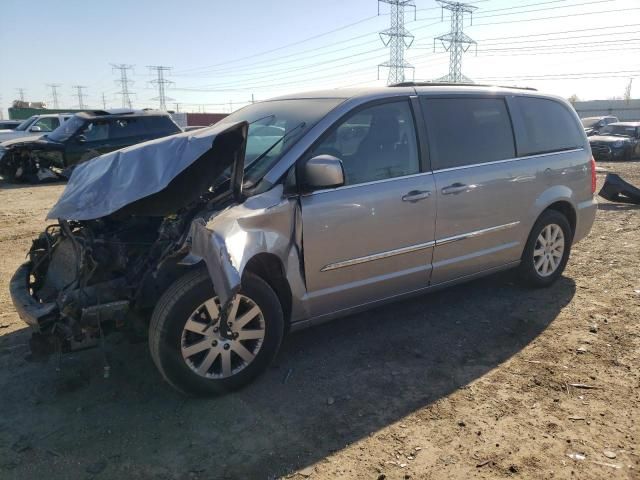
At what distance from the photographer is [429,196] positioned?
3.84 meters

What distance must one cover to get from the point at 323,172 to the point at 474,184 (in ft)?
5.04

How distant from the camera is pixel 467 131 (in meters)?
4.20

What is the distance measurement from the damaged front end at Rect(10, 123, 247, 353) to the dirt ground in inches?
21.0

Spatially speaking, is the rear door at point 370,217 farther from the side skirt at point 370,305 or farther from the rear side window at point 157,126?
the rear side window at point 157,126

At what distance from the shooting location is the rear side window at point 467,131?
3.98 meters

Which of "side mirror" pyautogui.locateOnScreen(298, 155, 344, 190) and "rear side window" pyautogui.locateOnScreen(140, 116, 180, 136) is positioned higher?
"rear side window" pyautogui.locateOnScreen(140, 116, 180, 136)

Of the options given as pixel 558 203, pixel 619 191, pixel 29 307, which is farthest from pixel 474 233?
pixel 619 191

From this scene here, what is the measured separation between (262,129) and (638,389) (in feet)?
10.5

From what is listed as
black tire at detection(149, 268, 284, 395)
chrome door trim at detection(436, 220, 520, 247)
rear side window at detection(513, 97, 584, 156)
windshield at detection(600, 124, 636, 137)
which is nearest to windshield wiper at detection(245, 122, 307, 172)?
black tire at detection(149, 268, 284, 395)

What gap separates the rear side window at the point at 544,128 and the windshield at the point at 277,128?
196 centimetres

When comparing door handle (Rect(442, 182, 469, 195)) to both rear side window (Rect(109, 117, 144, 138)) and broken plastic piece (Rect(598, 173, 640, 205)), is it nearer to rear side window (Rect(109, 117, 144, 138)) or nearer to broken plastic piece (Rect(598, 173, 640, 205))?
broken plastic piece (Rect(598, 173, 640, 205))

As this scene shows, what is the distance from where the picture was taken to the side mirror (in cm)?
321

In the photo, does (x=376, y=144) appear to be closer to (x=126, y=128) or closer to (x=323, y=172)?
(x=323, y=172)

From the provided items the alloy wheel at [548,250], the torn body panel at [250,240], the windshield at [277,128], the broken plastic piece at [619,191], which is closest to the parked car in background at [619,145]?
the broken plastic piece at [619,191]
